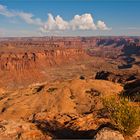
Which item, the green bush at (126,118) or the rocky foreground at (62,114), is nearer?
the green bush at (126,118)

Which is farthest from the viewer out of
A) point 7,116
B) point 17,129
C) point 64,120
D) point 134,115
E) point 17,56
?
point 17,56

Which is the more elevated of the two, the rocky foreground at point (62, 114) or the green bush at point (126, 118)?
the green bush at point (126, 118)

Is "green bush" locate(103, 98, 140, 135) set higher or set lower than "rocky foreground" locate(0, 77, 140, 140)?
higher

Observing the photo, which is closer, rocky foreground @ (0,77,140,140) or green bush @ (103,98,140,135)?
green bush @ (103,98,140,135)

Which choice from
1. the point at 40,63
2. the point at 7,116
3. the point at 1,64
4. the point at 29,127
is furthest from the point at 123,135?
the point at 40,63

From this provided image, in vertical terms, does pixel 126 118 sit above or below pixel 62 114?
above

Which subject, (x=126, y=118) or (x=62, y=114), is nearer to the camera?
(x=126, y=118)

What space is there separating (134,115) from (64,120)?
874cm

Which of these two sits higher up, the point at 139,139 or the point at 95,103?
the point at 139,139

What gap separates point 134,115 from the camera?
13633mm

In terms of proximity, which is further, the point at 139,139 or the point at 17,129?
the point at 17,129

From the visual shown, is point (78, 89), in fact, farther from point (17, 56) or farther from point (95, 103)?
point (17, 56)

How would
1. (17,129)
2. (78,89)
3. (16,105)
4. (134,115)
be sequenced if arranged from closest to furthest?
(134,115) < (17,129) < (16,105) < (78,89)

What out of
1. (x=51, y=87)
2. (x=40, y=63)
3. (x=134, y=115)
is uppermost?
(x=134, y=115)
